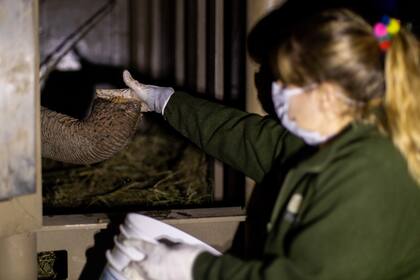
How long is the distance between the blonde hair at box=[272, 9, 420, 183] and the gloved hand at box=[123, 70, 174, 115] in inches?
29.5

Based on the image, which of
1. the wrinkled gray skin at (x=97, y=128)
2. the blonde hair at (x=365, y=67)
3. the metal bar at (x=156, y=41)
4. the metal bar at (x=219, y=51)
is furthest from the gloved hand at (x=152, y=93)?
the metal bar at (x=156, y=41)

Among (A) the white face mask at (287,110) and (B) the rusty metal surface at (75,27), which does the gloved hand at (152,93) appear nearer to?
(A) the white face mask at (287,110)

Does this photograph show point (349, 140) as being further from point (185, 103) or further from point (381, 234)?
point (185, 103)

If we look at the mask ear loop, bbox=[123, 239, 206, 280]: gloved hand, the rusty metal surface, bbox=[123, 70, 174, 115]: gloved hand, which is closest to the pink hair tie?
the mask ear loop

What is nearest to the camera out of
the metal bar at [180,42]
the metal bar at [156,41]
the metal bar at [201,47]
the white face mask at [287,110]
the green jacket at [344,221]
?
the green jacket at [344,221]

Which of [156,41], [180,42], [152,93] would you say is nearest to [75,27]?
[156,41]

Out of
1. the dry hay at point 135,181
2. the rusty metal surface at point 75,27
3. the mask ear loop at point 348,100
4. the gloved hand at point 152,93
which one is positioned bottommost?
the dry hay at point 135,181

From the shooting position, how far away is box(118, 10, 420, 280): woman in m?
1.43

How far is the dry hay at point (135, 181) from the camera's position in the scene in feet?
10.1

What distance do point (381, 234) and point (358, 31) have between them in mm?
444

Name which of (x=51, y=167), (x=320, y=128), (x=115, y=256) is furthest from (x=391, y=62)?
(x=51, y=167)

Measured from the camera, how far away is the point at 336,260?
4.65 feet

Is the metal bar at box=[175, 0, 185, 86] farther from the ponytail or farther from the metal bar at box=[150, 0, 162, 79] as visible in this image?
the ponytail

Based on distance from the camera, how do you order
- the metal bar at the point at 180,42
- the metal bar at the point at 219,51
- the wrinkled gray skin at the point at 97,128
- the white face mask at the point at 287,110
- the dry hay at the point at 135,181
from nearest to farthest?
the white face mask at the point at 287,110
the wrinkled gray skin at the point at 97,128
the metal bar at the point at 219,51
the dry hay at the point at 135,181
the metal bar at the point at 180,42
